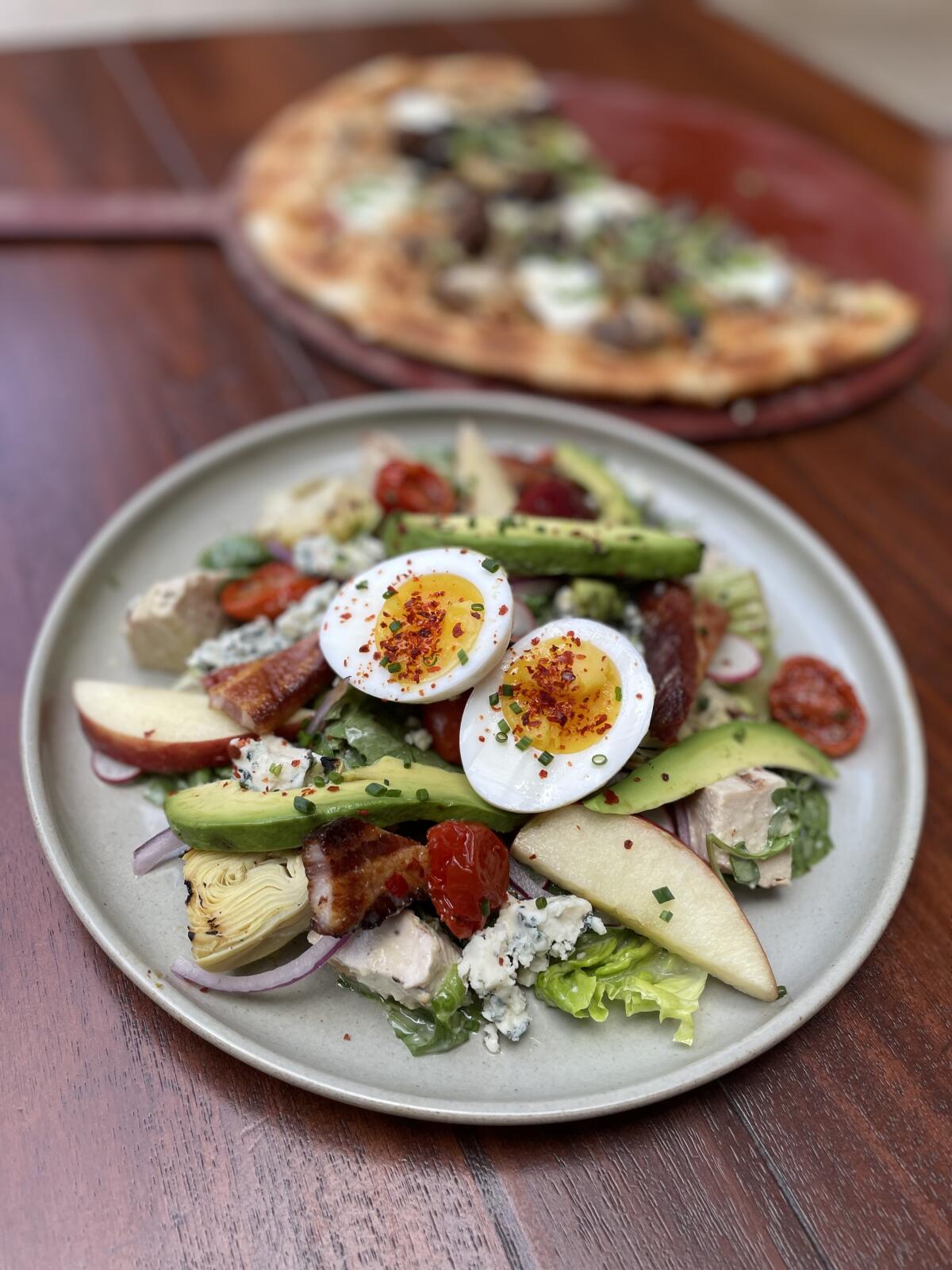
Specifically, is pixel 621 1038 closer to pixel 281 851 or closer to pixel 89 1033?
pixel 281 851

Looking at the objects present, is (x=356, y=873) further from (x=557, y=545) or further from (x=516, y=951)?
Answer: (x=557, y=545)

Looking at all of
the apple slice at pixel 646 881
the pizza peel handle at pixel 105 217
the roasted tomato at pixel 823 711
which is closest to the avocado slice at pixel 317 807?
the apple slice at pixel 646 881

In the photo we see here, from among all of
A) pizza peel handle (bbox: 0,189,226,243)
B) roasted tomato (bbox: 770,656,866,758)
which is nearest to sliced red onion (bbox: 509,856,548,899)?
roasted tomato (bbox: 770,656,866,758)

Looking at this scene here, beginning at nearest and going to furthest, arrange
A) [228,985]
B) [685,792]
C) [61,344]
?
1. [228,985]
2. [685,792]
3. [61,344]

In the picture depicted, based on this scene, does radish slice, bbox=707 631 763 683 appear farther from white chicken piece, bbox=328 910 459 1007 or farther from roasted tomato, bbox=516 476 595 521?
white chicken piece, bbox=328 910 459 1007

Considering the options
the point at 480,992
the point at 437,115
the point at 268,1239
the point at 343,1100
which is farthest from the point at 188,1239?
the point at 437,115

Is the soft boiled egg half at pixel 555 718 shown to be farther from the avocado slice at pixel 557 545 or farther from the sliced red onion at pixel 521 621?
the avocado slice at pixel 557 545
